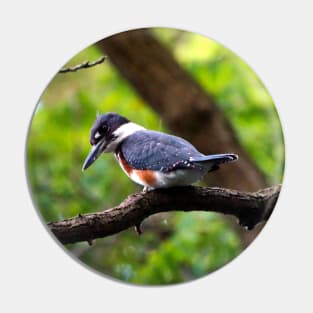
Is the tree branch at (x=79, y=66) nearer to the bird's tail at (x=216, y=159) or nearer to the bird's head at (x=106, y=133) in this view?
the bird's head at (x=106, y=133)

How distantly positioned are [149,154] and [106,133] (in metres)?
0.18

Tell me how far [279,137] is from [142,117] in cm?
52

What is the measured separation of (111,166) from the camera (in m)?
2.83

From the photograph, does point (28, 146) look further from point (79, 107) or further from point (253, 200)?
point (253, 200)

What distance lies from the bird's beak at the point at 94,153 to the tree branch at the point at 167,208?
0.60 ft

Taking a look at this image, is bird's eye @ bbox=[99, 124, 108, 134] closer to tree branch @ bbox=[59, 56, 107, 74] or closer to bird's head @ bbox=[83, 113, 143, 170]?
bird's head @ bbox=[83, 113, 143, 170]

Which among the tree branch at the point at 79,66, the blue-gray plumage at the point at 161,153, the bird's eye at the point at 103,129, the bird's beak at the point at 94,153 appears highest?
the tree branch at the point at 79,66

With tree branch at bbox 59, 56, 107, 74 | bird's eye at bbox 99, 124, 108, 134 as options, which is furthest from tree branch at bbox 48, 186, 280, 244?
tree branch at bbox 59, 56, 107, 74

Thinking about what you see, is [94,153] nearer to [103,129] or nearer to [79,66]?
[103,129]

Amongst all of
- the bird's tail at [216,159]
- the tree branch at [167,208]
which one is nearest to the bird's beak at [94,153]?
the tree branch at [167,208]

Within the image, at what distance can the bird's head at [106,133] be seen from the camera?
109 inches

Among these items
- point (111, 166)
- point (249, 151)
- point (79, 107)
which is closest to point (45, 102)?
point (79, 107)

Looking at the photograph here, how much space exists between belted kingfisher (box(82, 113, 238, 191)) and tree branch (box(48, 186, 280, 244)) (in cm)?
5

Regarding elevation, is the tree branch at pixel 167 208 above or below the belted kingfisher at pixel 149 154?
below
